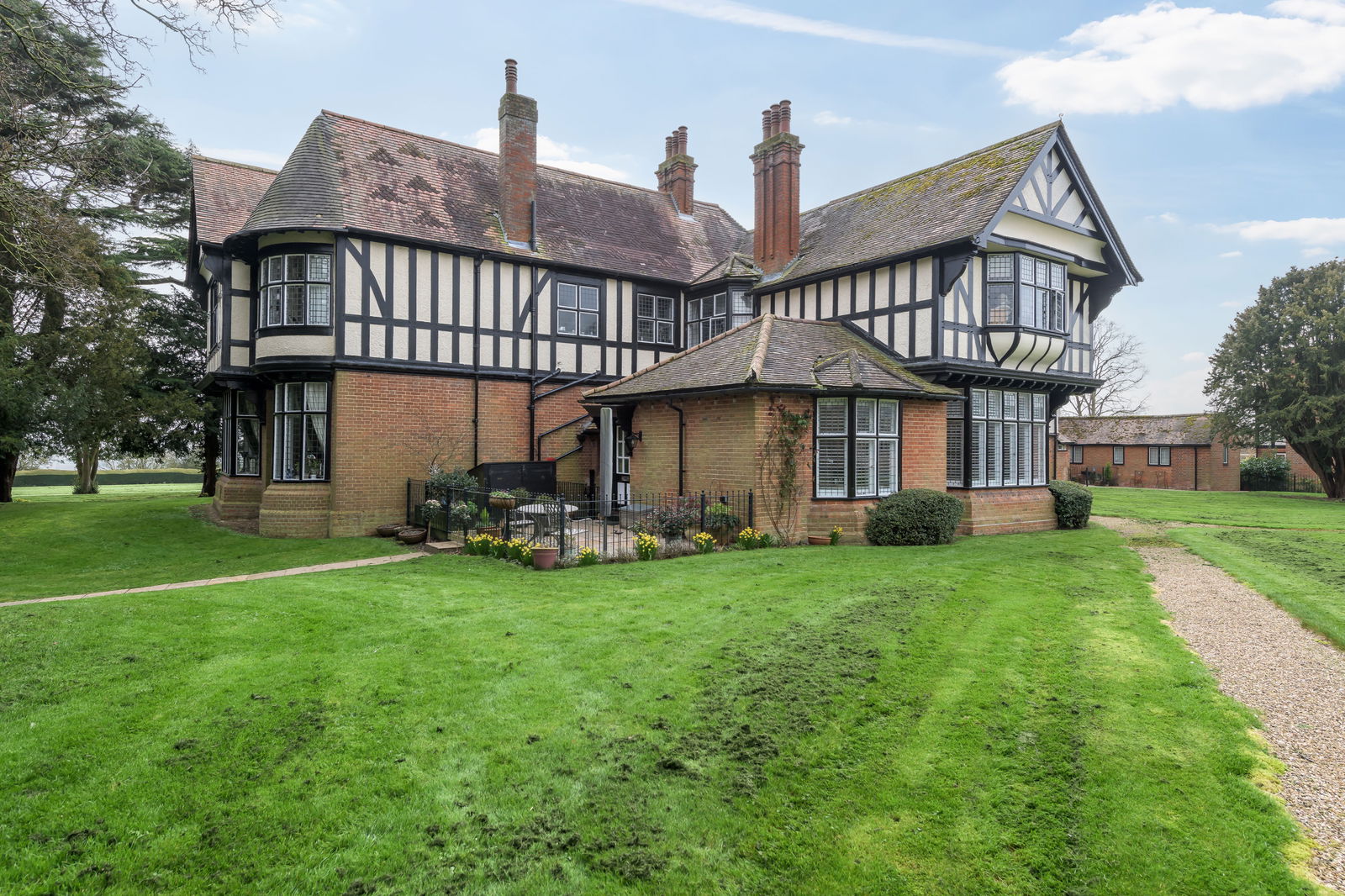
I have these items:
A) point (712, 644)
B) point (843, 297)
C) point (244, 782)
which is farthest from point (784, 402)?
point (244, 782)

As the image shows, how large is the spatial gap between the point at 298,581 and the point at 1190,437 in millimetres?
50882

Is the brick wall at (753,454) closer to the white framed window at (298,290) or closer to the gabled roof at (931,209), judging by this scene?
the gabled roof at (931,209)

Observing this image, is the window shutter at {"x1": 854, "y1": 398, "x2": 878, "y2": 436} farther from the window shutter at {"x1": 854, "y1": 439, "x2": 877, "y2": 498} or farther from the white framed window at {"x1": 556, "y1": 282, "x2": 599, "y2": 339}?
the white framed window at {"x1": 556, "y1": 282, "x2": 599, "y2": 339}

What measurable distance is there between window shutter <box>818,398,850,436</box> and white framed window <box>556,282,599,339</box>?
343 inches

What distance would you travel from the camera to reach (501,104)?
70.6 feet

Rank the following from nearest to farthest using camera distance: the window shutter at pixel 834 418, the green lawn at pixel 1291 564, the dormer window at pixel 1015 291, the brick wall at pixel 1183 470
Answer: the green lawn at pixel 1291 564
the window shutter at pixel 834 418
the dormer window at pixel 1015 291
the brick wall at pixel 1183 470

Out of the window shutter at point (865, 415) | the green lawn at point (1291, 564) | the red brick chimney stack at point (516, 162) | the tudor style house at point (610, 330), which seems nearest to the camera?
the green lawn at point (1291, 564)

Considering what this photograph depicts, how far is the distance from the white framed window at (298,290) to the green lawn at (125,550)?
549 cm

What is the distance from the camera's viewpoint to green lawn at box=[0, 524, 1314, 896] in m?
4.04

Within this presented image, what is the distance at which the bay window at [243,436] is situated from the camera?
20.9 meters

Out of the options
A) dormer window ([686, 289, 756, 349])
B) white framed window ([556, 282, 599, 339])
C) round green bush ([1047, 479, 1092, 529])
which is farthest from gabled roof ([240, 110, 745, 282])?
round green bush ([1047, 479, 1092, 529])

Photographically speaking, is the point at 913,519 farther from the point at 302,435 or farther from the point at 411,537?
the point at 302,435

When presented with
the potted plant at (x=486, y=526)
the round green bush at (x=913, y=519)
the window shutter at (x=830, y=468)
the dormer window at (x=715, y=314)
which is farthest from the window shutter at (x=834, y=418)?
the potted plant at (x=486, y=526)

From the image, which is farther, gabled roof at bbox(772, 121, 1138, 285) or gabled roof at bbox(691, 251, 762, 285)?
gabled roof at bbox(691, 251, 762, 285)
